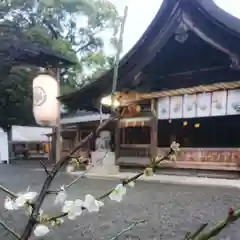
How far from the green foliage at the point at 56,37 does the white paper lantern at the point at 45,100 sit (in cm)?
520

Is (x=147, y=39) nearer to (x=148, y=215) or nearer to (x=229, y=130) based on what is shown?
(x=229, y=130)

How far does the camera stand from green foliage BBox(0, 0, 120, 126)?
14030 mm

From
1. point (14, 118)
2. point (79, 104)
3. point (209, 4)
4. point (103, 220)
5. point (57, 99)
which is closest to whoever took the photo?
point (103, 220)

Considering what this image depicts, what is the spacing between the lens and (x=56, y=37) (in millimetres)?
16188

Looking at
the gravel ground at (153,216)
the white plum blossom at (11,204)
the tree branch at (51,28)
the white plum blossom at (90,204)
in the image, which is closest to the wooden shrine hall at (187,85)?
the gravel ground at (153,216)

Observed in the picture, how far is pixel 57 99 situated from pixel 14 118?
363 inches

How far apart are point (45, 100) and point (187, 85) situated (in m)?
3.22

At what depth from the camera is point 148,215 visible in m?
3.59

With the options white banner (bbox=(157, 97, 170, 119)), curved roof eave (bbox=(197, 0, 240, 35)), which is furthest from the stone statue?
curved roof eave (bbox=(197, 0, 240, 35))

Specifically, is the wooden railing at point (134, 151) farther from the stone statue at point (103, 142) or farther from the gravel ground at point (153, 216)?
the gravel ground at point (153, 216)

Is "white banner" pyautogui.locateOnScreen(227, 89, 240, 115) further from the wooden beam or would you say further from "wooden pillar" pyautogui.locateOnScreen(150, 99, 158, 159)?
"wooden pillar" pyautogui.locateOnScreen(150, 99, 158, 159)

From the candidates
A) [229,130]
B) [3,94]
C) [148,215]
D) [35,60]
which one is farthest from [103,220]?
[3,94]

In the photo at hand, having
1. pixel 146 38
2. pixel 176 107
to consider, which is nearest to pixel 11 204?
pixel 176 107

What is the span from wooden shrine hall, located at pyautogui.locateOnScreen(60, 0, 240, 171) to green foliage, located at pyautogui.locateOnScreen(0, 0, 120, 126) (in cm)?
588
